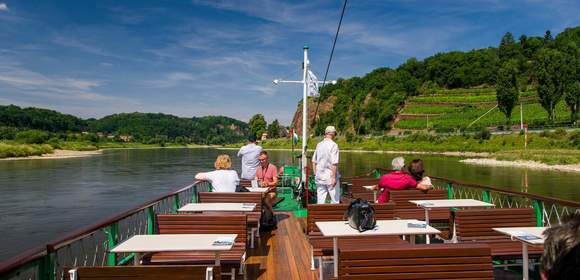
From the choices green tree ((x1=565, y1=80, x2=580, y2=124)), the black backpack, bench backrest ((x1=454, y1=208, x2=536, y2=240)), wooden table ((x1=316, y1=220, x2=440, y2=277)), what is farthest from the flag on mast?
green tree ((x1=565, y1=80, x2=580, y2=124))

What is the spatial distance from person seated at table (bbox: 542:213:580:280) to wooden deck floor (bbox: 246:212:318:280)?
3727mm

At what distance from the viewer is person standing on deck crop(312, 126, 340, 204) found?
641 centimetres

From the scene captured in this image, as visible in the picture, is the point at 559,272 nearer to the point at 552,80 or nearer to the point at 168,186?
the point at 168,186

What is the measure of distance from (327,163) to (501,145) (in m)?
52.6

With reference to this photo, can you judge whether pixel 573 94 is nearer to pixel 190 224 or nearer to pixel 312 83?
pixel 312 83

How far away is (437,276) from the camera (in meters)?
2.49

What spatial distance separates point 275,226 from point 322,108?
148 meters

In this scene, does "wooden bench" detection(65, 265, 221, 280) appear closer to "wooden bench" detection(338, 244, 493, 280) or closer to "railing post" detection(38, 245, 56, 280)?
"railing post" detection(38, 245, 56, 280)

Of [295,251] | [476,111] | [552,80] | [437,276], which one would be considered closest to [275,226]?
[295,251]

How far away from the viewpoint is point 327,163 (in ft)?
21.3

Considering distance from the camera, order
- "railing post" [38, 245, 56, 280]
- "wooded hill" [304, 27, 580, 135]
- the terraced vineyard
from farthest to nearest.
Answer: "wooded hill" [304, 27, 580, 135], the terraced vineyard, "railing post" [38, 245, 56, 280]

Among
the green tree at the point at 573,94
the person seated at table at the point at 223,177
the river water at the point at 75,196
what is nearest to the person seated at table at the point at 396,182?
the person seated at table at the point at 223,177

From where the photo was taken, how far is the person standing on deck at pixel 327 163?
641 centimetres

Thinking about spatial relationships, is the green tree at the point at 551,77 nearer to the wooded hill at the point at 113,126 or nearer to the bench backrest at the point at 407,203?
the bench backrest at the point at 407,203
